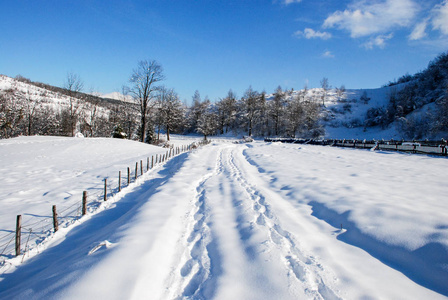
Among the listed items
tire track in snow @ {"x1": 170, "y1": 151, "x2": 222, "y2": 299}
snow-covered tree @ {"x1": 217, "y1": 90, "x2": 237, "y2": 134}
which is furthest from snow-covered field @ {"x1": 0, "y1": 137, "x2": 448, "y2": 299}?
snow-covered tree @ {"x1": 217, "y1": 90, "x2": 237, "y2": 134}

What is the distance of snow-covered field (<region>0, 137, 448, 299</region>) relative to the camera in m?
3.12

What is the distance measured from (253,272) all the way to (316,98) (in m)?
82.4

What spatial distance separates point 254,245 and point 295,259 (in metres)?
0.84

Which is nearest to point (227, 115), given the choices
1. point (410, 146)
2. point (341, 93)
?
point (341, 93)

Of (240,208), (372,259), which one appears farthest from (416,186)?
(240,208)

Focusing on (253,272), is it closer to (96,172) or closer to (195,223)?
(195,223)

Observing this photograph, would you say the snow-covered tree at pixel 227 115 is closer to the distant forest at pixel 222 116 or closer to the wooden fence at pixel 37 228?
the distant forest at pixel 222 116

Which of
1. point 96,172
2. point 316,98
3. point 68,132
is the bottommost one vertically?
point 96,172

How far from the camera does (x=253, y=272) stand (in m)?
3.51

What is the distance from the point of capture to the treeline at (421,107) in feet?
104

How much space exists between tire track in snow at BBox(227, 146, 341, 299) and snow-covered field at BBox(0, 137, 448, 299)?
0.07ft

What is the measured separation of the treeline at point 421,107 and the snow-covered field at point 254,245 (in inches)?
1259

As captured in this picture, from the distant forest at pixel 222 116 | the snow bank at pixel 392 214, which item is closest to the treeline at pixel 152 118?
the distant forest at pixel 222 116

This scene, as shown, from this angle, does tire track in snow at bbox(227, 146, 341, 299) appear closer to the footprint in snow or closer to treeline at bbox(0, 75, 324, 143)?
the footprint in snow
